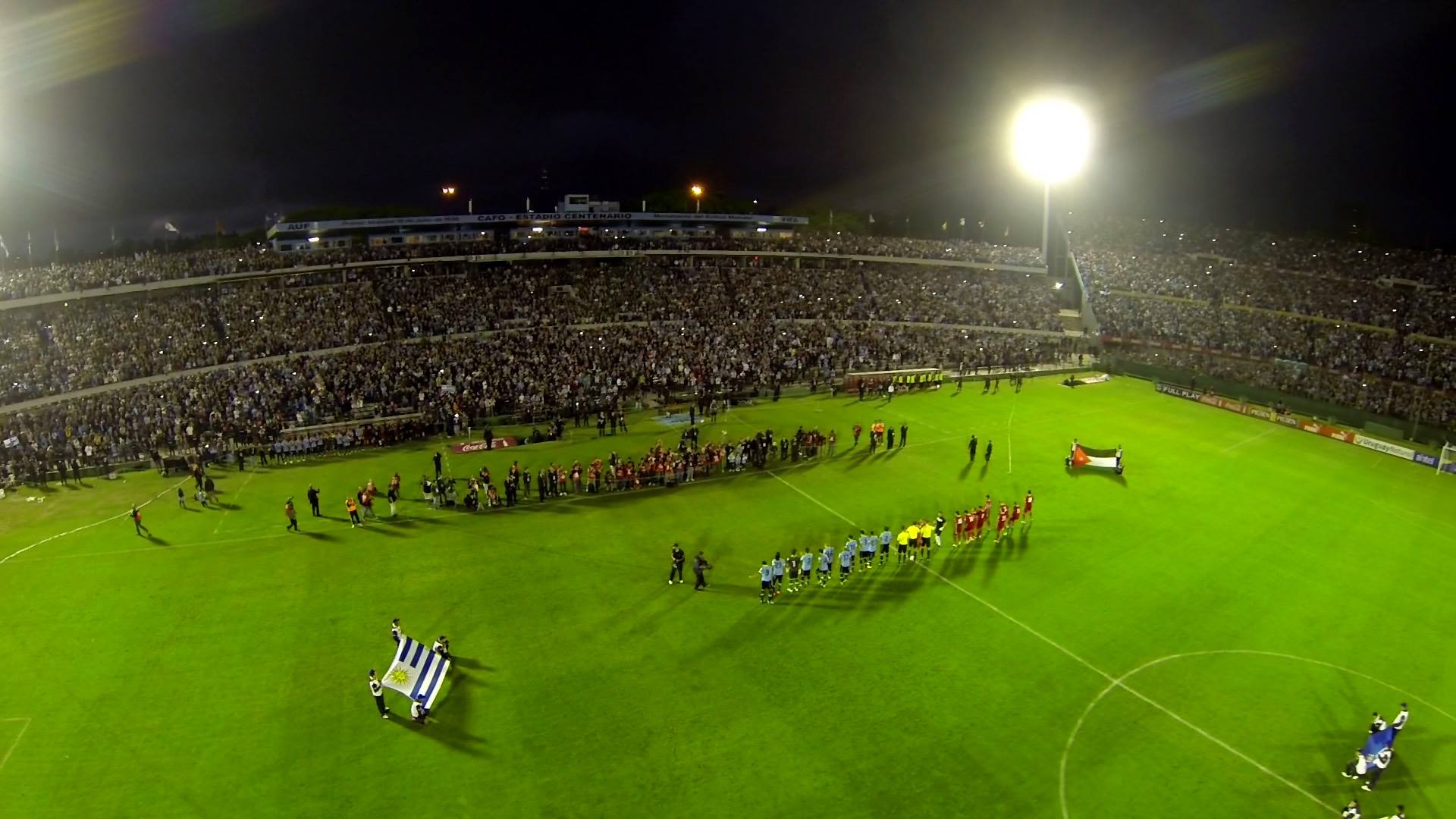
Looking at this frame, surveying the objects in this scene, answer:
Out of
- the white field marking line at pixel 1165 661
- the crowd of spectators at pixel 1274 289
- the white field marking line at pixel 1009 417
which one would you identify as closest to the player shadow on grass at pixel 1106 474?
the white field marking line at pixel 1009 417

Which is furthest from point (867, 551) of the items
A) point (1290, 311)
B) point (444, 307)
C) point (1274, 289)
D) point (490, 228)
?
point (490, 228)

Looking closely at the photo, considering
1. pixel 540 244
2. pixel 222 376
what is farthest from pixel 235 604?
pixel 540 244

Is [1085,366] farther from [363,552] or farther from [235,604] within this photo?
[235,604]

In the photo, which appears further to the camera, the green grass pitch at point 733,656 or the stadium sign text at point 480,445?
the stadium sign text at point 480,445

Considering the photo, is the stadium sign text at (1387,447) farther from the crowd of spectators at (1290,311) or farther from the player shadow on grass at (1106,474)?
the player shadow on grass at (1106,474)

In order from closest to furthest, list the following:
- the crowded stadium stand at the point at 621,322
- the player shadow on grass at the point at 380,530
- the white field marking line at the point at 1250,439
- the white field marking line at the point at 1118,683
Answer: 1. the white field marking line at the point at 1118,683
2. the player shadow on grass at the point at 380,530
3. the white field marking line at the point at 1250,439
4. the crowded stadium stand at the point at 621,322

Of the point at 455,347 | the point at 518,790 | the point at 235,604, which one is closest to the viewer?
the point at 518,790

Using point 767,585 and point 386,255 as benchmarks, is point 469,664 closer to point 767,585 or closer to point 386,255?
point 767,585
